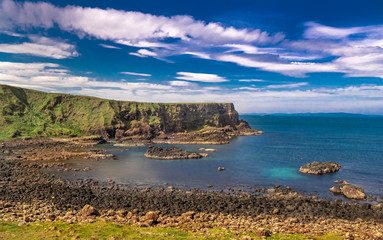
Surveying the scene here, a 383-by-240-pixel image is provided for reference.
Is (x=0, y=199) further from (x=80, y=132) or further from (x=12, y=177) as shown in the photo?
(x=80, y=132)

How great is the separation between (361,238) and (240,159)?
55.6 meters

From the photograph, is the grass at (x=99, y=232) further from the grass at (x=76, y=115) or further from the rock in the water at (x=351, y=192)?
the grass at (x=76, y=115)

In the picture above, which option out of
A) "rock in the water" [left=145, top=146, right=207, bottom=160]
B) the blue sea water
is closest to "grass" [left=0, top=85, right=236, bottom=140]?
"rock in the water" [left=145, top=146, right=207, bottom=160]

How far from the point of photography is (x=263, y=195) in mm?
42469

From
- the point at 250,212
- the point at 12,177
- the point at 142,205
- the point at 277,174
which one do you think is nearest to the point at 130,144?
the point at 12,177

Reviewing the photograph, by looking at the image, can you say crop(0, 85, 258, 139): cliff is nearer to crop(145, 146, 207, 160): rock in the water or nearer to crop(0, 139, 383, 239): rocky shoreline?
crop(145, 146, 207, 160): rock in the water

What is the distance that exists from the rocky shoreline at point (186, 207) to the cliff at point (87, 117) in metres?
79.6

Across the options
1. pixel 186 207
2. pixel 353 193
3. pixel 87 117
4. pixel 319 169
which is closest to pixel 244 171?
pixel 319 169

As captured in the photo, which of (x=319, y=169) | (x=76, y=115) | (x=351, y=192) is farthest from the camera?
(x=76, y=115)

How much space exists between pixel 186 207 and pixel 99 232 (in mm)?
15328

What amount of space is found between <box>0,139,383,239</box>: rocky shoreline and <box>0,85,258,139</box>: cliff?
79610 millimetres

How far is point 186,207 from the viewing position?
116 ft

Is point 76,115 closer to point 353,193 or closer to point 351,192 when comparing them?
point 351,192

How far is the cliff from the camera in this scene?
4882 inches
